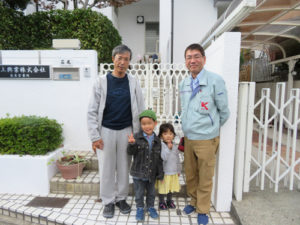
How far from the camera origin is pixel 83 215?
9.09 ft

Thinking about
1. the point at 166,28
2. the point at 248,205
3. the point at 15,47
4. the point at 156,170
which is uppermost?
the point at 166,28

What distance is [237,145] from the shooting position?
284 centimetres

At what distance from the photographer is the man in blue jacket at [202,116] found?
246 centimetres

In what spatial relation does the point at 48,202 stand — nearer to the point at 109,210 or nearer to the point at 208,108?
the point at 109,210

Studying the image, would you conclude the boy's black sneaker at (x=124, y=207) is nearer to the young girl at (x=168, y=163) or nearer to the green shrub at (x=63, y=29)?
the young girl at (x=168, y=163)

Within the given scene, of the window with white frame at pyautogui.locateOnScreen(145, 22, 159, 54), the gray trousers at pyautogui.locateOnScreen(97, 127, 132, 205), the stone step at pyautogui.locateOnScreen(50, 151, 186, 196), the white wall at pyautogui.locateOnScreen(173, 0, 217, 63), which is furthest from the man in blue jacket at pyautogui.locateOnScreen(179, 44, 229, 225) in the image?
the window with white frame at pyautogui.locateOnScreen(145, 22, 159, 54)

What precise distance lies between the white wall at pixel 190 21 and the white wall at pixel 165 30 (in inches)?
15.7

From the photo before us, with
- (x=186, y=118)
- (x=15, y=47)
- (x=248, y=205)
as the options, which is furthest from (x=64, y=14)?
(x=248, y=205)

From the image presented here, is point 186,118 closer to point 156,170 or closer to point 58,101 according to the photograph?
point 156,170

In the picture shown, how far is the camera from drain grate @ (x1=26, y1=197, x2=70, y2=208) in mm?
2996

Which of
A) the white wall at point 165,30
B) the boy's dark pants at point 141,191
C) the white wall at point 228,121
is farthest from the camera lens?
the white wall at point 165,30

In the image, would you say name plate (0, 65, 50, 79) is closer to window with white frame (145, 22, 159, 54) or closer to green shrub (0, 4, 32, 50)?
green shrub (0, 4, 32, 50)

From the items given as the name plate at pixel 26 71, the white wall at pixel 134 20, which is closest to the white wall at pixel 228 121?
the name plate at pixel 26 71

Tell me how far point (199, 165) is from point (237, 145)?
65 centimetres
